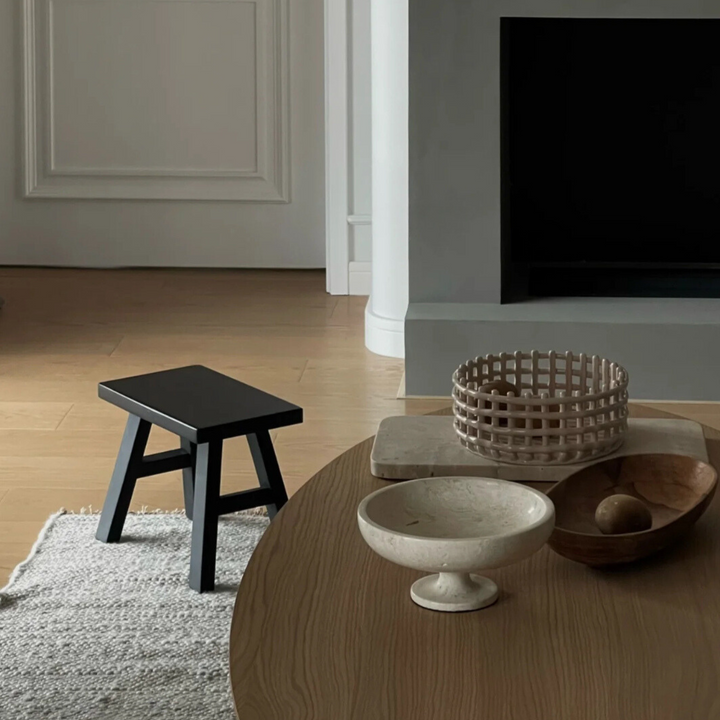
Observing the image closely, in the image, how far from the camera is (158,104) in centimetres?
434

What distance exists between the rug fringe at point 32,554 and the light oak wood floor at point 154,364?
0.02 m

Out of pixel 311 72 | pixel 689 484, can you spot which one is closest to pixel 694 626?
pixel 689 484

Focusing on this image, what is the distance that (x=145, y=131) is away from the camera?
4367mm

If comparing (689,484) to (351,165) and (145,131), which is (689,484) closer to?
(351,165)

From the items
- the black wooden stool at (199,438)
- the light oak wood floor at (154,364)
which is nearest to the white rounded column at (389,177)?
the light oak wood floor at (154,364)

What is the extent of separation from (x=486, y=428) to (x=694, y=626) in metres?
0.41

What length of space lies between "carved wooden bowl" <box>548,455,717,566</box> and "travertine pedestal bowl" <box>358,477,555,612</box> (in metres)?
0.06

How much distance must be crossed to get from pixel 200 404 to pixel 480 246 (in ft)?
4.13

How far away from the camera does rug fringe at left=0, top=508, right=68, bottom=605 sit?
194cm

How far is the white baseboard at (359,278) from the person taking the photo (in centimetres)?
407

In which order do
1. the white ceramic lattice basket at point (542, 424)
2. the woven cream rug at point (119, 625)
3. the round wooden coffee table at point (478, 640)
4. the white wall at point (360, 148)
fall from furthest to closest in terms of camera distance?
1. the white wall at point (360, 148)
2. the woven cream rug at point (119, 625)
3. the white ceramic lattice basket at point (542, 424)
4. the round wooden coffee table at point (478, 640)

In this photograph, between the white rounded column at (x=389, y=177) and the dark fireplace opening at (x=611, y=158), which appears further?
the white rounded column at (x=389, y=177)

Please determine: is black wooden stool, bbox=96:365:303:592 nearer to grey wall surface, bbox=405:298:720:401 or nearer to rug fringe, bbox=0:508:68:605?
rug fringe, bbox=0:508:68:605

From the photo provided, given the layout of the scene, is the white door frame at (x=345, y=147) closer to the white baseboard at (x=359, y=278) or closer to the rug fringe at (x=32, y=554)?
the white baseboard at (x=359, y=278)
